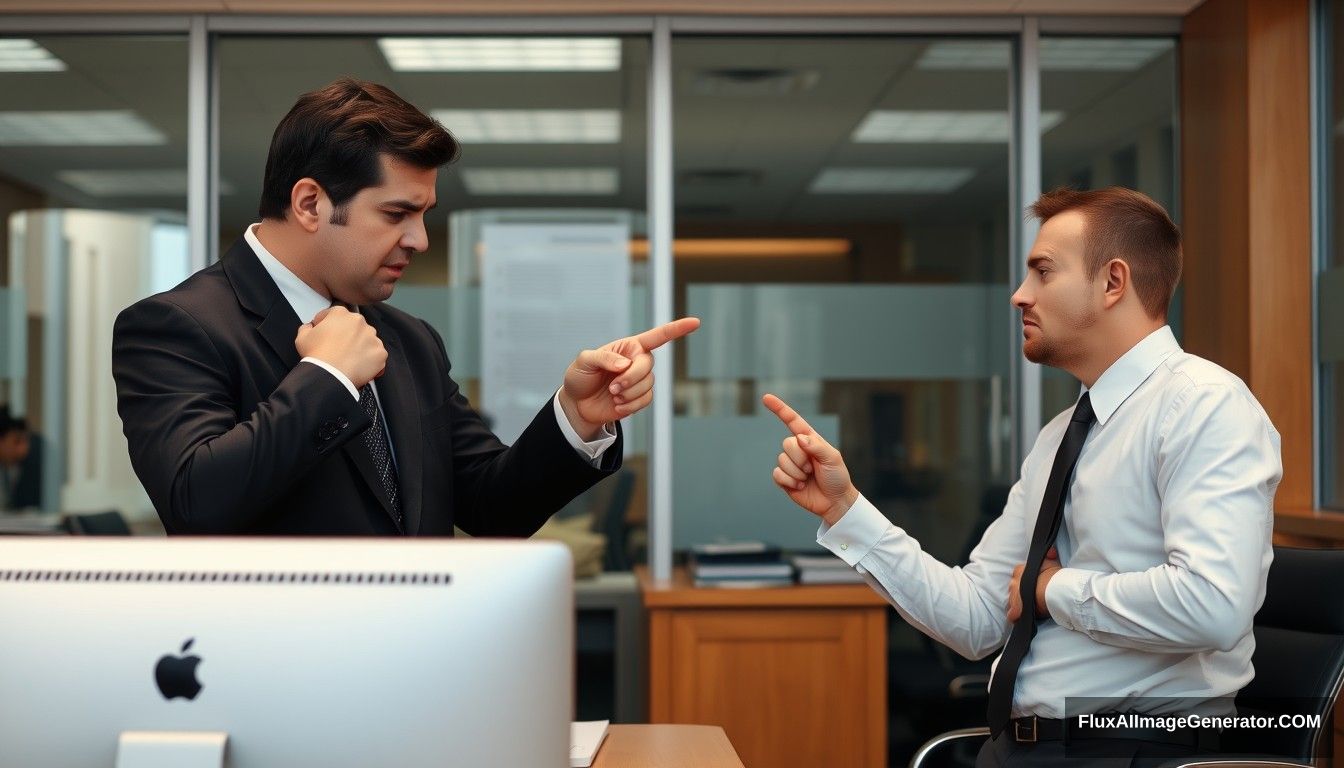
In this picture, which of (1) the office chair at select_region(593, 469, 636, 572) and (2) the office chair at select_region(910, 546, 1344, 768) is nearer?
(2) the office chair at select_region(910, 546, 1344, 768)

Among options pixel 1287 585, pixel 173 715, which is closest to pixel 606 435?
pixel 173 715

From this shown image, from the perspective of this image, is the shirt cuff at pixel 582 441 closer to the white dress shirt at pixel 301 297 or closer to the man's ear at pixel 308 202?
the white dress shirt at pixel 301 297

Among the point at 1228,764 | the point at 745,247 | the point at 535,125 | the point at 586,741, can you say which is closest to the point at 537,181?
the point at 535,125

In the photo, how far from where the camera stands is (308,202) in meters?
1.67

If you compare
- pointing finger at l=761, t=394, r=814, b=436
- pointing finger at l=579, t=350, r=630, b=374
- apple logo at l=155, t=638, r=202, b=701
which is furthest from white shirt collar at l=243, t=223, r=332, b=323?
apple logo at l=155, t=638, r=202, b=701

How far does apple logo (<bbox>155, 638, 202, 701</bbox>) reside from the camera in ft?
3.03

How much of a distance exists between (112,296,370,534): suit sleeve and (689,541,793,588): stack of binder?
2.35 meters

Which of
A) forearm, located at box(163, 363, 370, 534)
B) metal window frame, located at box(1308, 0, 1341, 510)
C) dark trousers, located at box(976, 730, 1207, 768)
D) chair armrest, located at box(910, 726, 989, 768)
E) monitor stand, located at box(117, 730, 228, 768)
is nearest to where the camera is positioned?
monitor stand, located at box(117, 730, 228, 768)

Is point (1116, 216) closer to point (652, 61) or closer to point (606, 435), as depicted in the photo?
point (606, 435)

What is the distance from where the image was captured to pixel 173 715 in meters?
0.92

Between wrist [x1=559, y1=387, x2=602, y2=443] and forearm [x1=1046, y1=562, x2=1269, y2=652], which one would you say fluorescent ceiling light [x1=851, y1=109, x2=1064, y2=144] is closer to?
forearm [x1=1046, y1=562, x2=1269, y2=652]

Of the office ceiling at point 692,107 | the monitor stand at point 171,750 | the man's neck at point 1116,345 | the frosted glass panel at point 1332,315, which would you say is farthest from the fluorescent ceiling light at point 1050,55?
the monitor stand at point 171,750

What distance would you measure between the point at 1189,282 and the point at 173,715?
372 cm

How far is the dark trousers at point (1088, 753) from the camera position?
6.46ft
